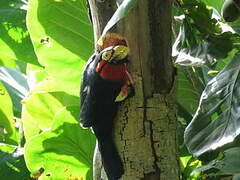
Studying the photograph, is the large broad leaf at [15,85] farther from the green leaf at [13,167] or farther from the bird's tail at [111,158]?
the bird's tail at [111,158]

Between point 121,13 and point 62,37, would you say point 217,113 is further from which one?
point 62,37

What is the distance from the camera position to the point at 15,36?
1.44m

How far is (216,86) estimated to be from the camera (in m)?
0.78

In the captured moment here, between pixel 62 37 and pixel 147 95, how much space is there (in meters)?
0.54

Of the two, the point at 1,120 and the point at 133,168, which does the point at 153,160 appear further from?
the point at 1,120

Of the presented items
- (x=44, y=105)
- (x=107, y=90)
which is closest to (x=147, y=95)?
(x=107, y=90)

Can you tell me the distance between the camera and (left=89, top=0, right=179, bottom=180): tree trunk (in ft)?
2.36

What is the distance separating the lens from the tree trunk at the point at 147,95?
0.72 metres

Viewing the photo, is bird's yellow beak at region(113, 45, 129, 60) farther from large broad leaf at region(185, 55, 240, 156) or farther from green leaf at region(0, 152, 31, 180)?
green leaf at region(0, 152, 31, 180)

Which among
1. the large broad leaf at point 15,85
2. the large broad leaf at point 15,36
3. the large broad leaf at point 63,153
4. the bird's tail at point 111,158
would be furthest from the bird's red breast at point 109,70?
the large broad leaf at point 15,85

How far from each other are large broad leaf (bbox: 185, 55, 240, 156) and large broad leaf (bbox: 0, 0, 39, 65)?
Answer: 76cm

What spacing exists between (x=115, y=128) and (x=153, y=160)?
0.26 feet

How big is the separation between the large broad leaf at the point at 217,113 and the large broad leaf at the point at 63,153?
49 cm

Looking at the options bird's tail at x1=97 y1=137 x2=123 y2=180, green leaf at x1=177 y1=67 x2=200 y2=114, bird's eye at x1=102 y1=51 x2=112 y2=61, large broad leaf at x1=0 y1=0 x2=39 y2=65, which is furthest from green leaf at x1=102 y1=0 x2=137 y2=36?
large broad leaf at x1=0 y1=0 x2=39 y2=65
